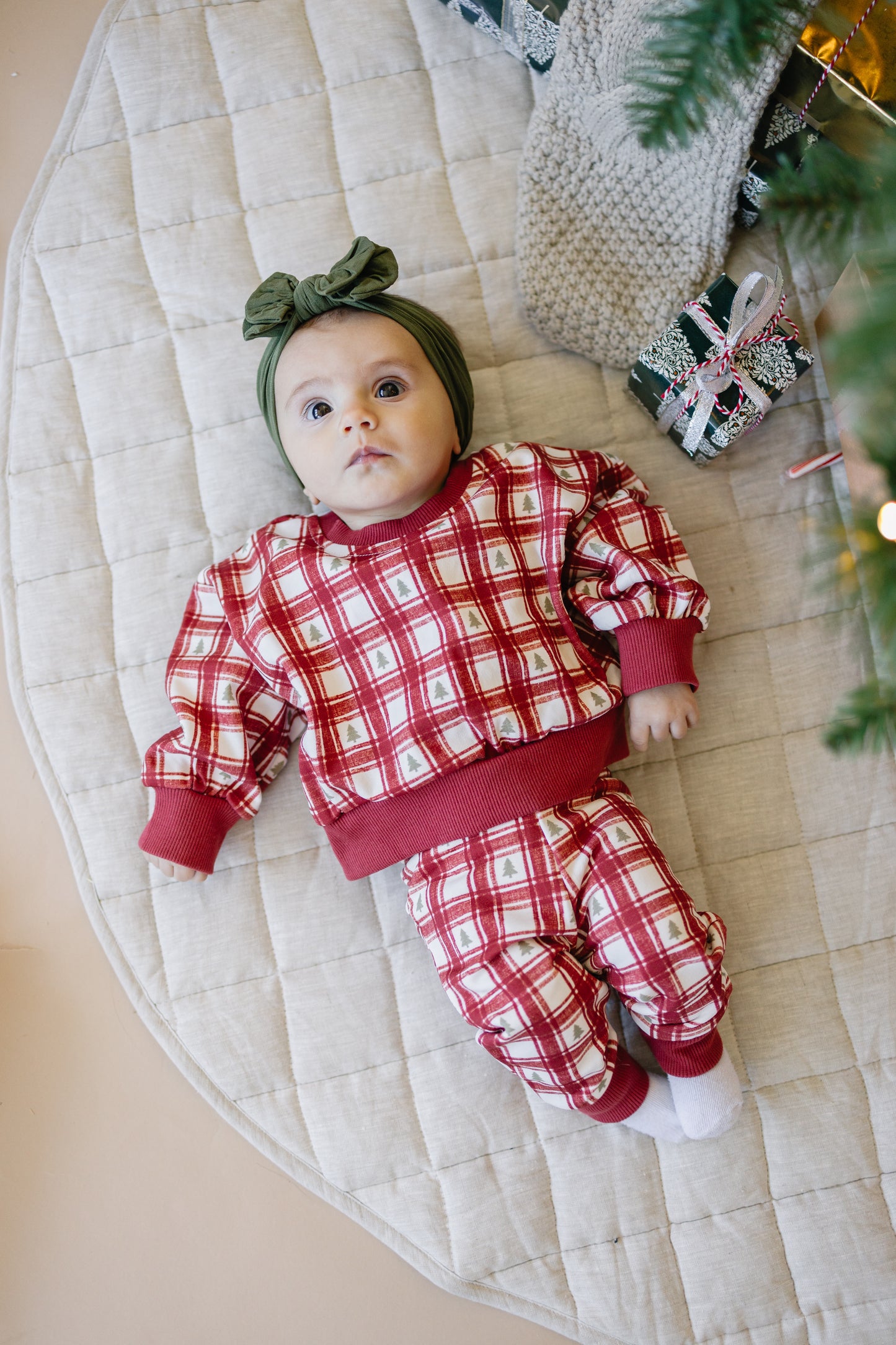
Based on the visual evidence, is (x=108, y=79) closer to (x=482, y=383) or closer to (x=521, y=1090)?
(x=482, y=383)

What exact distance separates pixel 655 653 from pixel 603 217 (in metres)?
0.54

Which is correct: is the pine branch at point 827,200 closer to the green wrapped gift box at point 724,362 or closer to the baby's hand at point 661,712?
the green wrapped gift box at point 724,362

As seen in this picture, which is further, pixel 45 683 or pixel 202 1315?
pixel 45 683

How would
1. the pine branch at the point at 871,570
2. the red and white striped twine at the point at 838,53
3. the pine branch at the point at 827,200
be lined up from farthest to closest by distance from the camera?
the red and white striped twine at the point at 838,53
the pine branch at the point at 827,200
the pine branch at the point at 871,570

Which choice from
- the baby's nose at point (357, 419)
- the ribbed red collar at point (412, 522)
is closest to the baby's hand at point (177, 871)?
the ribbed red collar at point (412, 522)

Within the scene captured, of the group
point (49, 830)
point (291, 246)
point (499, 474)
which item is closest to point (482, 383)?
point (499, 474)

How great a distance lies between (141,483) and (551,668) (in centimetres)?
56

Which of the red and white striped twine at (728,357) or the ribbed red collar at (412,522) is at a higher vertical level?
the red and white striped twine at (728,357)

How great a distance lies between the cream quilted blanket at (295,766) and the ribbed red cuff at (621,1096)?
0.22ft

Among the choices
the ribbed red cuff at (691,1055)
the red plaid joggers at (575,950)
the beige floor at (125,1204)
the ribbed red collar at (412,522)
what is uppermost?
the ribbed red collar at (412,522)

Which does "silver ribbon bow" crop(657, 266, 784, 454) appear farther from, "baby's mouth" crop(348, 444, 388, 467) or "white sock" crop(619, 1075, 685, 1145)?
"white sock" crop(619, 1075, 685, 1145)

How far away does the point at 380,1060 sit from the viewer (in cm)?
107

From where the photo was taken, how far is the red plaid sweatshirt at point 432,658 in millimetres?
1009

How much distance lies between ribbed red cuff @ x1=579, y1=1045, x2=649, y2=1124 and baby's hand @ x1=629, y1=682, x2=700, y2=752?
0.34m
